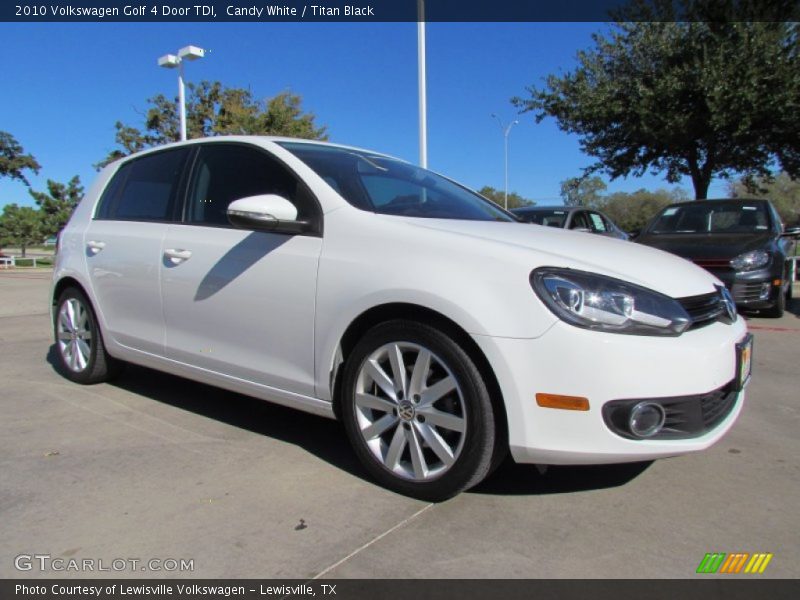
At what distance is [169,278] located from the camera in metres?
3.54

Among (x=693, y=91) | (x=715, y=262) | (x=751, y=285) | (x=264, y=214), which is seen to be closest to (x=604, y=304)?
(x=264, y=214)

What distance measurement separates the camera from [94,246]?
13.7ft

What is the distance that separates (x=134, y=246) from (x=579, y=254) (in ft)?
8.93

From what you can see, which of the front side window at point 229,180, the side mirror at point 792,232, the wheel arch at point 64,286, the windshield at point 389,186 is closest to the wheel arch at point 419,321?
the windshield at point 389,186

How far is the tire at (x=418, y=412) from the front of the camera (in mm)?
2430

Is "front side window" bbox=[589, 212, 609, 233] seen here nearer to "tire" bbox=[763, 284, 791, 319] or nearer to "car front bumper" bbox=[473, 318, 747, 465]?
"tire" bbox=[763, 284, 791, 319]

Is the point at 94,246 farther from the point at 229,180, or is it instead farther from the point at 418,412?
the point at 418,412

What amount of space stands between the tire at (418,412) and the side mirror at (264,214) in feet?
2.29

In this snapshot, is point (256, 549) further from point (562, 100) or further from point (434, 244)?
point (562, 100)

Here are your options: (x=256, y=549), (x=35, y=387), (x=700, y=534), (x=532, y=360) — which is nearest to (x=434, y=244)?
(x=532, y=360)

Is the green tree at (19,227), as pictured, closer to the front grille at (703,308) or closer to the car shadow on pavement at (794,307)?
the car shadow on pavement at (794,307)

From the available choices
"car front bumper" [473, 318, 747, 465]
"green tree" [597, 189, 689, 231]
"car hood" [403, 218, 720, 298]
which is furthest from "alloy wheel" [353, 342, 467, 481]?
"green tree" [597, 189, 689, 231]

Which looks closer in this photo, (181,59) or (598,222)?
(598,222)

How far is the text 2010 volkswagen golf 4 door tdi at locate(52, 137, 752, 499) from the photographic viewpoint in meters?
2.30
